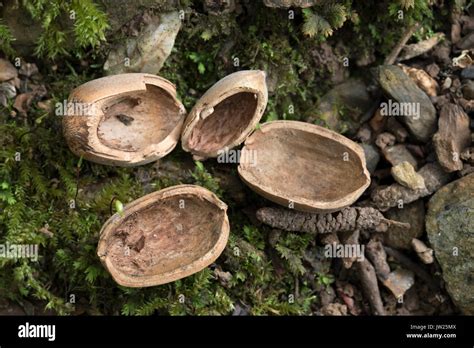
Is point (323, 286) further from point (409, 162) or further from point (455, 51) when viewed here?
point (455, 51)

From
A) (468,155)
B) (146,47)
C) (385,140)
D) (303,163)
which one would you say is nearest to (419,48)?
(385,140)

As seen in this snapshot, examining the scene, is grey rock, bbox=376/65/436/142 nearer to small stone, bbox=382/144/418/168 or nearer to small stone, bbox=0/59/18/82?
small stone, bbox=382/144/418/168

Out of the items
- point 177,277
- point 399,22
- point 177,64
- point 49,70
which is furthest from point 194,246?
point 399,22

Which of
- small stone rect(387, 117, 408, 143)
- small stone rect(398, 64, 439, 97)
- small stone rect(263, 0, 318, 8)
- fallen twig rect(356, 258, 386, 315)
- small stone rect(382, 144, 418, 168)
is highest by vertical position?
small stone rect(263, 0, 318, 8)

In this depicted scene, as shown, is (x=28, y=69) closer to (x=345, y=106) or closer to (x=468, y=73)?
(x=345, y=106)

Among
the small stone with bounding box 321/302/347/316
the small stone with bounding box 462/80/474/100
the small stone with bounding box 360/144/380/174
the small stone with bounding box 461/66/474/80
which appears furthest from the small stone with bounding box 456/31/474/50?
the small stone with bounding box 321/302/347/316

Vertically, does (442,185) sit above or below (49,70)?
below

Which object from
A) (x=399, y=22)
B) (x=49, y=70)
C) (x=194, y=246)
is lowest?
(x=194, y=246)
